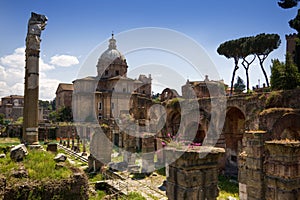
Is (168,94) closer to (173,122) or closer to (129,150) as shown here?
(173,122)

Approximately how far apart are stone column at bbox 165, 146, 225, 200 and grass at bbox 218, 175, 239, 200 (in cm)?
650

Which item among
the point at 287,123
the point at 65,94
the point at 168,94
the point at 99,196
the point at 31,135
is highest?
the point at 65,94

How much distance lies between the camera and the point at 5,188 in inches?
219

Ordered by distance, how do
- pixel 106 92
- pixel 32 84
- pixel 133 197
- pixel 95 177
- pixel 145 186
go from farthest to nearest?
pixel 106 92, pixel 95 177, pixel 145 186, pixel 32 84, pixel 133 197

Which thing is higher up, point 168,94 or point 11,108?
point 168,94

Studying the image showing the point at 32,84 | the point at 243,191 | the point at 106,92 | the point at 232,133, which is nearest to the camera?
the point at 243,191

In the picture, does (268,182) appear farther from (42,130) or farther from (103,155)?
(42,130)

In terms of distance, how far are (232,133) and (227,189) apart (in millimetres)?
5858

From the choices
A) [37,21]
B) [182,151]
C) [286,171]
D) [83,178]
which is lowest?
[83,178]

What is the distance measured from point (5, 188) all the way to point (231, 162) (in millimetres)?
14089

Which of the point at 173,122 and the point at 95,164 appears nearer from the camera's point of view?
the point at 95,164

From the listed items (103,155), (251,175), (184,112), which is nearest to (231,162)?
(184,112)

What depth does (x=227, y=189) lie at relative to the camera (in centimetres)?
1186

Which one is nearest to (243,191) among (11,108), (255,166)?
(255,166)
